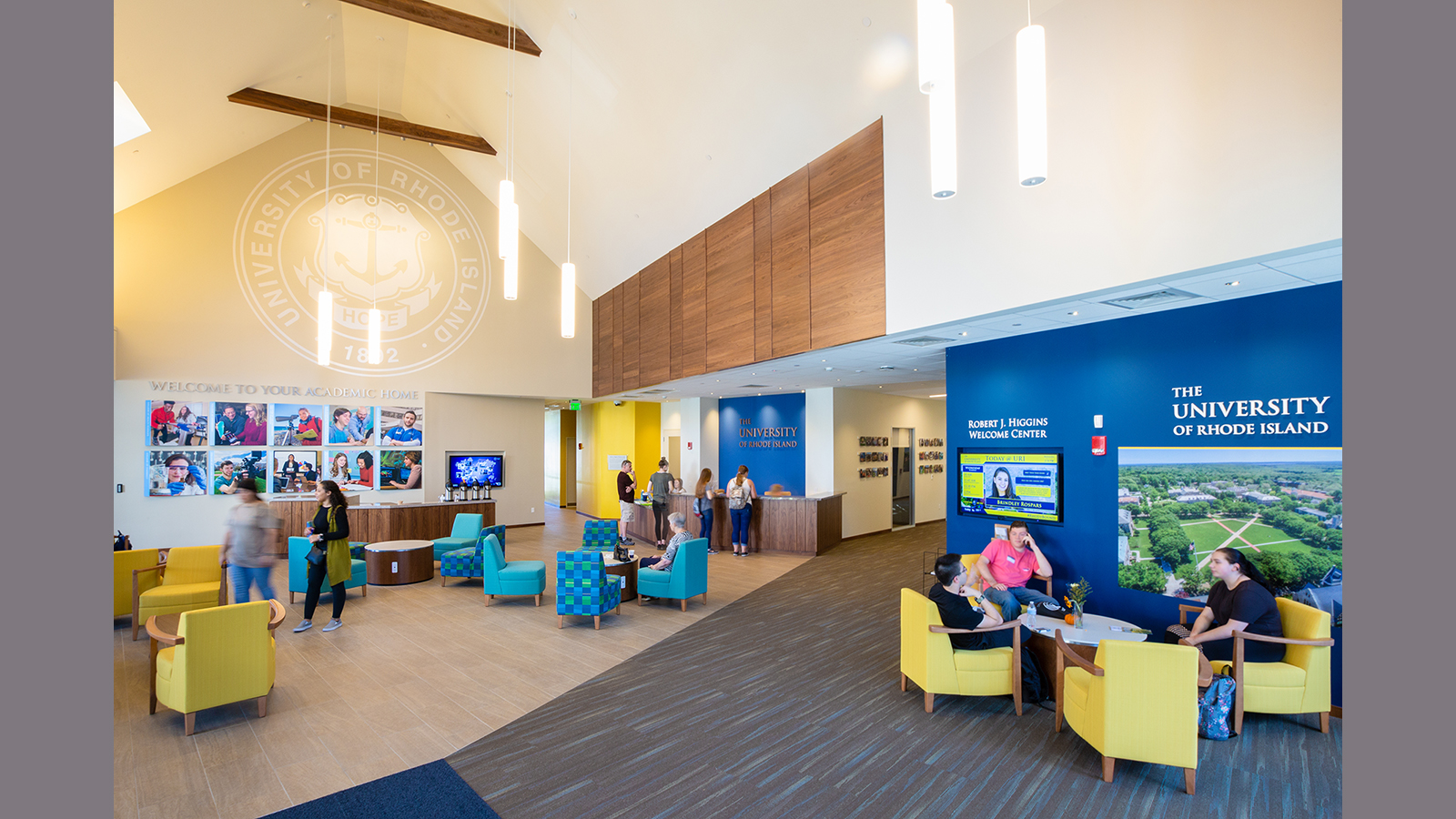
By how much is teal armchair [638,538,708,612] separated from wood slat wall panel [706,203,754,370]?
268 centimetres

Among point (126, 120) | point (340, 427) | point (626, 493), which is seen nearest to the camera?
point (126, 120)

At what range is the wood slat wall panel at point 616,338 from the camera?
12.5 m

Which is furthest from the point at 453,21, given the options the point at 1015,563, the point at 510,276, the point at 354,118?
the point at 1015,563

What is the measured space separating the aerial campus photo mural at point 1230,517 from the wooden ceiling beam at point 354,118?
10864mm

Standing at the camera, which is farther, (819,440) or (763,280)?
(819,440)

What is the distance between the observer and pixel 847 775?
3.52 metres

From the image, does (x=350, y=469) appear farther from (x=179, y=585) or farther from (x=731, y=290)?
(x=731, y=290)

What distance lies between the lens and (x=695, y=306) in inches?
380

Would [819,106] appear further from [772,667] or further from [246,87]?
[246,87]

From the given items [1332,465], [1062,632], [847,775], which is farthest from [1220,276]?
[847,775]

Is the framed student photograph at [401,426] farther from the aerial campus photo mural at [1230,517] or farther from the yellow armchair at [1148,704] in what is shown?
the yellow armchair at [1148,704]

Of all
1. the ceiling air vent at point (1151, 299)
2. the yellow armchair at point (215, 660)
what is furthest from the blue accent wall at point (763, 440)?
the yellow armchair at point (215, 660)

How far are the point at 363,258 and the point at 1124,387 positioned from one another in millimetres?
11848

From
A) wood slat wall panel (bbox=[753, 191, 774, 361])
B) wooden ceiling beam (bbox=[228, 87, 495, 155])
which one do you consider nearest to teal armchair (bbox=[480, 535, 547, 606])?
wood slat wall panel (bbox=[753, 191, 774, 361])
